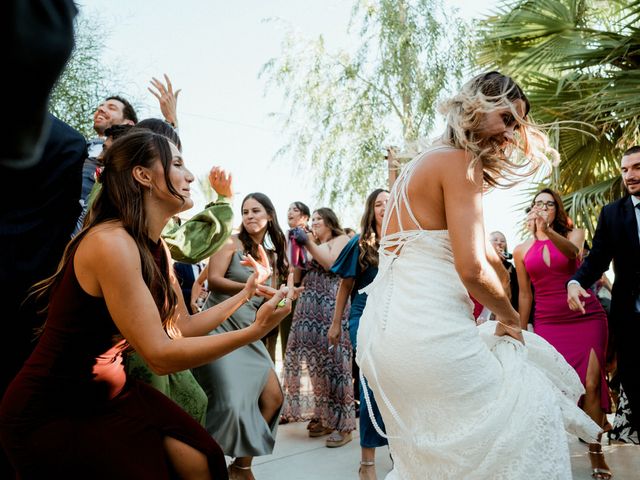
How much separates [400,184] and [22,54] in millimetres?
2040

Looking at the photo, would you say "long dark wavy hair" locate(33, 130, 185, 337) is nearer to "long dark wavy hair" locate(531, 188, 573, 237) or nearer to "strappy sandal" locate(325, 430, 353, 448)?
"strappy sandal" locate(325, 430, 353, 448)

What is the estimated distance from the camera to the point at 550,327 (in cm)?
538

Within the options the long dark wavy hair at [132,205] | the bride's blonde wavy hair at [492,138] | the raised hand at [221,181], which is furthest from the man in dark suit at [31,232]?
the bride's blonde wavy hair at [492,138]

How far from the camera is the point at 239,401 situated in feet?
13.9

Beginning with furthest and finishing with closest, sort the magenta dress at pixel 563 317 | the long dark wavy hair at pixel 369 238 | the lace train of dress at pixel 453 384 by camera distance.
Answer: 1. the magenta dress at pixel 563 317
2. the long dark wavy hair at pixel 369 238
3. the lace train of dress at pixel 453 384

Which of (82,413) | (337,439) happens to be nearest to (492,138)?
(82,413)

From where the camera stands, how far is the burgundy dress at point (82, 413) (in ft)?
5.92

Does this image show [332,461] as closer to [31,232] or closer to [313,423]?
[313,423]

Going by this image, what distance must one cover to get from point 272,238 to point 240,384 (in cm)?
138

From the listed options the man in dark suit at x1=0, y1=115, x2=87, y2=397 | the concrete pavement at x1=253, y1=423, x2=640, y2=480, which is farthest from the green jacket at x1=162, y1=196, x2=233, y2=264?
the concrete pavement at x1=253, y1=423, x2=640, y2=480

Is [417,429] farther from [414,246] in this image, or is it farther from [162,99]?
[162,99]

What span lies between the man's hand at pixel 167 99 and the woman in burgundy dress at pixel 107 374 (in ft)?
5.72

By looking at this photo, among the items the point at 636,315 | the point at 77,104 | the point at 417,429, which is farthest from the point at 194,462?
the point at 77,104

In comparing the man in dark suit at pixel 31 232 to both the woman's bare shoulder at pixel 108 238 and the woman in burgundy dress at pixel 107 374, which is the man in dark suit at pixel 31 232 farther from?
the woman's bare shoulder at pixel 108 238
